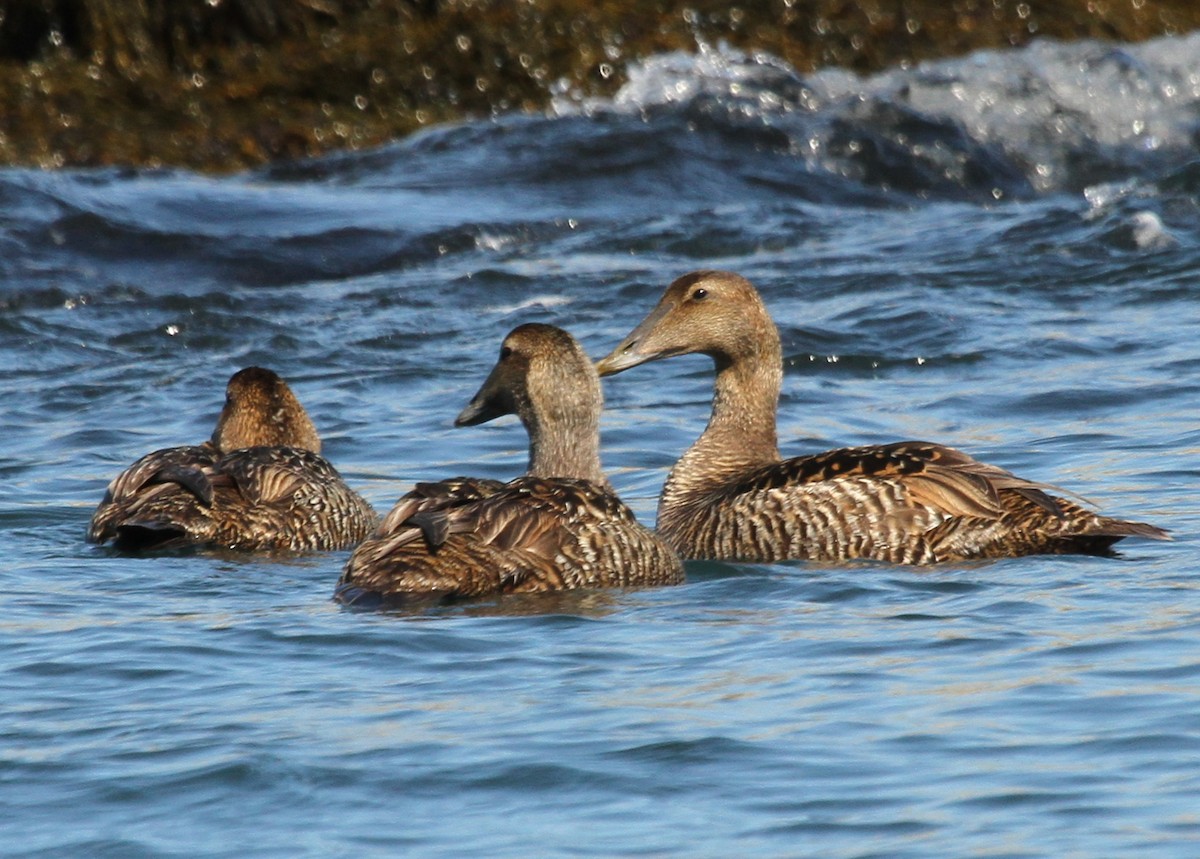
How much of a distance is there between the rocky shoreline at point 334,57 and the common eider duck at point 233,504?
840 cm

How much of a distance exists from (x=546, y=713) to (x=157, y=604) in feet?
6.61

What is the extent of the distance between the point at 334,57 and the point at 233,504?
992cm

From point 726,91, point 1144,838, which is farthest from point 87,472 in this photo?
point 726,91

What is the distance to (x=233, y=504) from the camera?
8.69 meters

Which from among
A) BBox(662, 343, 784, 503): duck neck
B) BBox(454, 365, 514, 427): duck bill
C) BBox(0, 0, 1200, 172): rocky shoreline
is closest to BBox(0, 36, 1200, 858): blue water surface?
BBox(0, 0, 1200, 172): rocky shoreline

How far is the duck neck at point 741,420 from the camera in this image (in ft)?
30.2

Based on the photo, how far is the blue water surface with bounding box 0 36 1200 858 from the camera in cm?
539

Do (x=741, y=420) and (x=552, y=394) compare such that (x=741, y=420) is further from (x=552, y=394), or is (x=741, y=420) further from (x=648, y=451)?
(x=648, y=451)

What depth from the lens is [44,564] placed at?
8266 mm

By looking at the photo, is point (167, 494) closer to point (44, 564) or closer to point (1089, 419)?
point (44, 564)

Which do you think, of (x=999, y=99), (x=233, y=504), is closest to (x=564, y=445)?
(x=233, y=504)

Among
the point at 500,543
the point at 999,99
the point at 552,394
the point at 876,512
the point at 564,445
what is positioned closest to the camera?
the point at 500,543

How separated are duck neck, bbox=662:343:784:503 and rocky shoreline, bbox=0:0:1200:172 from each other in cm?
850

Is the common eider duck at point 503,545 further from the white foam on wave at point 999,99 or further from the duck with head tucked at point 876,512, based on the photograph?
the white foam on wave at point 999,99
